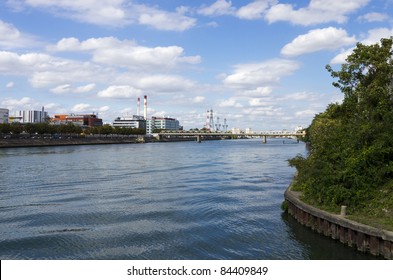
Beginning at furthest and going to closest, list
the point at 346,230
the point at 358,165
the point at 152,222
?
the point at 152,222, the point at 358,165, the point at 346,230

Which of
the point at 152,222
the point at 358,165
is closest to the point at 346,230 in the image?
the point at 358,165

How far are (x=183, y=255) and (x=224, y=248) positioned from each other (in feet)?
7.38

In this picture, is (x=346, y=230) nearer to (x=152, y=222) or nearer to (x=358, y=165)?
(x=358, y=165)

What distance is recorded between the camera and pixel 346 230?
Answer: 19.4 meters

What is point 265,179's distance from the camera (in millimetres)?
47406

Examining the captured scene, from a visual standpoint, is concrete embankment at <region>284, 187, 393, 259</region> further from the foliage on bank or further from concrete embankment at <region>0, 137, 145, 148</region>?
concrete embankment at <region>0, 137, 145, 148</region>

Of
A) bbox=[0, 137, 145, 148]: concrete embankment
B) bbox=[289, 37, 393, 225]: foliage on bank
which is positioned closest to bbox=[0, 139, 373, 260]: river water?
bbox=[289, 37, 393, 225]: foliage on bank

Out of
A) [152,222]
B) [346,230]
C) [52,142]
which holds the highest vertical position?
[52,142]

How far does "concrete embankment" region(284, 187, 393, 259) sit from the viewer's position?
1709cm

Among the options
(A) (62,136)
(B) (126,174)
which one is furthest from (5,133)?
(B) (126,174)

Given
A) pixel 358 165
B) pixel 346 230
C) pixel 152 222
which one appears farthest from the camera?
pixel 152 222

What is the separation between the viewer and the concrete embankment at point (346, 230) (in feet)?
56.1

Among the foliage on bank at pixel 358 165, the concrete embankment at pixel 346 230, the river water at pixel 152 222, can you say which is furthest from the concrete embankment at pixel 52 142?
the concrete embankment at pixel 346 230

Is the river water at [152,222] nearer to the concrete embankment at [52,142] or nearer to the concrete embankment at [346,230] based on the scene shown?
the concrete embankment at [346,230]
